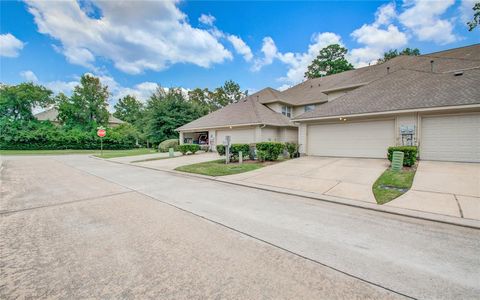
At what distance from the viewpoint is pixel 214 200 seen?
5785 mm

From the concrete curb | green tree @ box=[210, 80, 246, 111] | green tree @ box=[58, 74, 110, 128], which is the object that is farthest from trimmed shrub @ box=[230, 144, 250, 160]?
green tree @ box=[58, 74, 110, 128]

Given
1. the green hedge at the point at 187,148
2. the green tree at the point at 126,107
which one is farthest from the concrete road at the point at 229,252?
the green tree at the point at 126,107

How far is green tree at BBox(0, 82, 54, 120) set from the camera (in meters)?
31.7

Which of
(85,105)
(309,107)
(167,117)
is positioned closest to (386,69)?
(309,107)

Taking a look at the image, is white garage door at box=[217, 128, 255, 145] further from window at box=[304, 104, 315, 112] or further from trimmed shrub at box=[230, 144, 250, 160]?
window at box=[304, 104, 315, 112]

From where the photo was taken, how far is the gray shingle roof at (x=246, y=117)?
17781mm

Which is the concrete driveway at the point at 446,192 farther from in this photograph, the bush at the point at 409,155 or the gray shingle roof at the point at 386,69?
the gray shingle roof at the point at 386,69

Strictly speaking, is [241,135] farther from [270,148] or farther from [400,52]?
[400,52]

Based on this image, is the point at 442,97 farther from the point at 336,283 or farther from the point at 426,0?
the point at 336,283

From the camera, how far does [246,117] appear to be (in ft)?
60.3

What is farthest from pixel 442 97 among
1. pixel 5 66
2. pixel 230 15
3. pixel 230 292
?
pixel 5 66

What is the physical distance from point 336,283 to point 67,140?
41.0 meters

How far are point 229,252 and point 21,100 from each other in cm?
4668

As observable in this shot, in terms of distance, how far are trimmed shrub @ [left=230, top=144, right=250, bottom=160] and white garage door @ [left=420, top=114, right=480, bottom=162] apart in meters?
9.65
